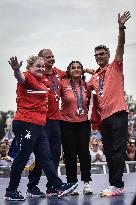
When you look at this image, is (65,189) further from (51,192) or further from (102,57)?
(102,57)

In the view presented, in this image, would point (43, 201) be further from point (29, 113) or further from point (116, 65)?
point (116, 65)

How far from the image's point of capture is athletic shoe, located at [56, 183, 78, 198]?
6.02m

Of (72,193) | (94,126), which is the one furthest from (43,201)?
(94,126)

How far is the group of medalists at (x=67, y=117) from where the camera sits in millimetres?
5891

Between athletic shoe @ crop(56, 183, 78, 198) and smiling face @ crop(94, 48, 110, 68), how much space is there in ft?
4.84

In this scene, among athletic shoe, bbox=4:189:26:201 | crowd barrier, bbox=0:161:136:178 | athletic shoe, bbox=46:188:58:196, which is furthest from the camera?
crowd barrier, bbox=0:161:136:178

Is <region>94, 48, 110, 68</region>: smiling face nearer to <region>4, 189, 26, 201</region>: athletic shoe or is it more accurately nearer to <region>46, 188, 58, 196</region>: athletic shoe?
<region>46, 188, 58, 196</region>: athletic shoe

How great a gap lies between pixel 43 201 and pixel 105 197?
735mm

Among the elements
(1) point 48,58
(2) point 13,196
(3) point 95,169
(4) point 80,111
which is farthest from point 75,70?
(3) point 95,169

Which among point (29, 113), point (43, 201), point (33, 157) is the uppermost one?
point (29, 113)

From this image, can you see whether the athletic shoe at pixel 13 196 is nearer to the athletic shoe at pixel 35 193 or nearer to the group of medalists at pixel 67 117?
→ the group of medalists at pixel 67 117

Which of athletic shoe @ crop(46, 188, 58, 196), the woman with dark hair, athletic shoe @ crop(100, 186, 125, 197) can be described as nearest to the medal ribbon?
the woman with dark hair

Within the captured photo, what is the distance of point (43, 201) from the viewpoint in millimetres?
5648

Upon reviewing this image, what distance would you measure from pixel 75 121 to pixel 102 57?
825mm
